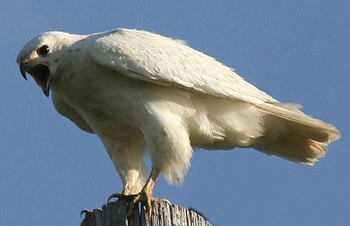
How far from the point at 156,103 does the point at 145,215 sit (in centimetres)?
205

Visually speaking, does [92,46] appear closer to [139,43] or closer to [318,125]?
[139,43]

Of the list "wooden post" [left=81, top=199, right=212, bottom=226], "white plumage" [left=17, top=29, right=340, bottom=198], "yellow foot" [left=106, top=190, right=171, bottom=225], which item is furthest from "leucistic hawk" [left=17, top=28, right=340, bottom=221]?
"wooden post" [left=81, top=199, right=212, bottom=226]

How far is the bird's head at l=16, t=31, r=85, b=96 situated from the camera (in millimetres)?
8453

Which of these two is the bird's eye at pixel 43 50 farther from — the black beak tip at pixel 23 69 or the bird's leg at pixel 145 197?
the bird's leg at pixel 145 197

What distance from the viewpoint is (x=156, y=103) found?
7961mm

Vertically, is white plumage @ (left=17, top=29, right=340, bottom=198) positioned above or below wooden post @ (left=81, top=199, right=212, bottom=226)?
above

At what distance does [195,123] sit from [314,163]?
1.91 m

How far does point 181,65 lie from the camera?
8.42 meters

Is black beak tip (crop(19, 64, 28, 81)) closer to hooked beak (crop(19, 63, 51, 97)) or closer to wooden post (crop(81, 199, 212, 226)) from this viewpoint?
hooked beak (crop(19, 63, 51, 97))

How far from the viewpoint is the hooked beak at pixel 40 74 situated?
8430 millimetres

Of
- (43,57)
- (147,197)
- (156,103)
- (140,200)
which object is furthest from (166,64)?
(140,200)

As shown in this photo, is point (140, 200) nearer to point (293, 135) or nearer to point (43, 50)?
point (43, 50)

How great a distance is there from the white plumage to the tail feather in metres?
0.01

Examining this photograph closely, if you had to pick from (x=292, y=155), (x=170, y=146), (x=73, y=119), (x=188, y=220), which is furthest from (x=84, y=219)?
(x=292, y=155)
